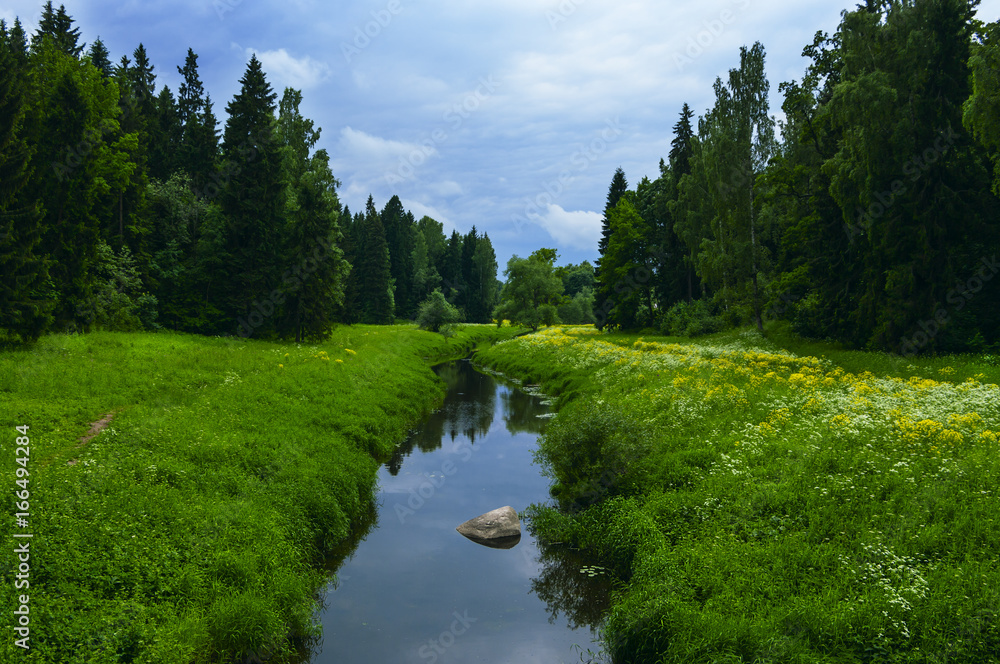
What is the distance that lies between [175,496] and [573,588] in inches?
333

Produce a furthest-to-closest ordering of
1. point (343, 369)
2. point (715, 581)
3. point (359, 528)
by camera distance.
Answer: point (343, 369) → point (359, 528) → point (715, 581)

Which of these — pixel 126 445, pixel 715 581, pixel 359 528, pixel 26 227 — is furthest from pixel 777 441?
pixel 26 227

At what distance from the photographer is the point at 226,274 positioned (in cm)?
3716

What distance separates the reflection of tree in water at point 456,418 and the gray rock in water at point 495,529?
5339 millimetres

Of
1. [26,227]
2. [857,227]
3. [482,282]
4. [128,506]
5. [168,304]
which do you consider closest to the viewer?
[128,506]

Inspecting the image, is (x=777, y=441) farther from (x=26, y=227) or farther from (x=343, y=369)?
(x=26, y=227)

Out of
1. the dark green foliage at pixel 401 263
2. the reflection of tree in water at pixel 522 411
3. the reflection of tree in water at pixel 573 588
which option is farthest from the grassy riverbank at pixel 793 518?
the dark green foliage at pixel 401 263

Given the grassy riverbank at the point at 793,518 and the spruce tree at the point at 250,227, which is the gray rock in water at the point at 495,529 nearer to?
the grassy riverbank at the point at 793,518

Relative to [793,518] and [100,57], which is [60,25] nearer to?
[100,57]

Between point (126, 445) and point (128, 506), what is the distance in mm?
3218

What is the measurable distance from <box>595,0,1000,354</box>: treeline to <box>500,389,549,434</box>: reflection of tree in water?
61.3 feet

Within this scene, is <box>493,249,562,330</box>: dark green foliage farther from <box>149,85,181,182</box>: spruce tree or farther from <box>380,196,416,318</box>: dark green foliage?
<box>149,85,181,182</box>: spruce tree

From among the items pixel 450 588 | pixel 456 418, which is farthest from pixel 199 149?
pixel 450 588

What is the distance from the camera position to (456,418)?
2614 centimetres
